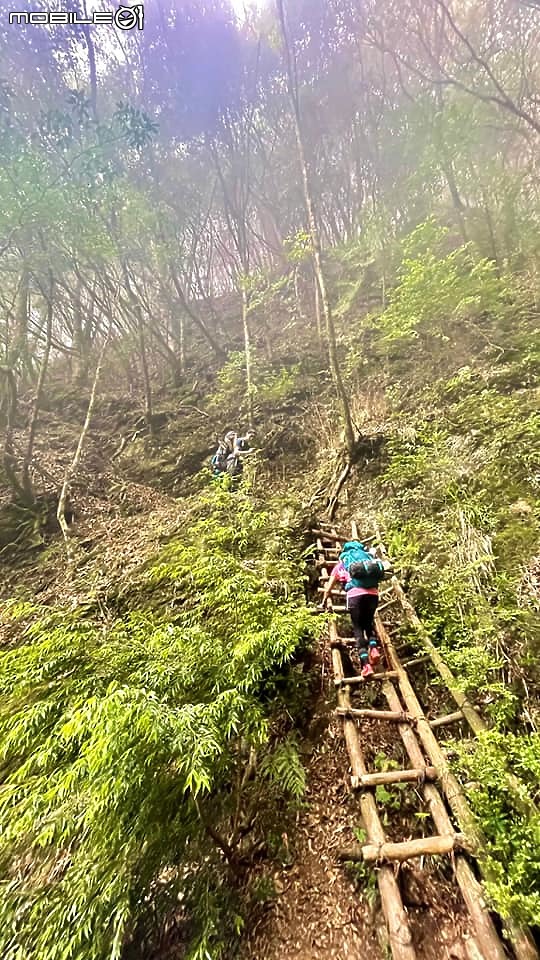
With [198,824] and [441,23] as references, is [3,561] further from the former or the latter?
[441,23]

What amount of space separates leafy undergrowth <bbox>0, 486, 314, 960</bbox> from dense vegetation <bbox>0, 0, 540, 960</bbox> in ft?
0.07

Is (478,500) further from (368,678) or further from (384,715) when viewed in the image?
(384,715)

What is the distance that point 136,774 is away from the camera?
7.47 ft

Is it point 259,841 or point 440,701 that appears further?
point 440,701

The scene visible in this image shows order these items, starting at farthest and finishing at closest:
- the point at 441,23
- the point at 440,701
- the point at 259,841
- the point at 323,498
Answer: the point at 441,23 → the point at 323,498 → the point at 440,701 → the point at 259,841

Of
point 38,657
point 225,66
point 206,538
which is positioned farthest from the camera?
point 225,66

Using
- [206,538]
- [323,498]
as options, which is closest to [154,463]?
[323,498]

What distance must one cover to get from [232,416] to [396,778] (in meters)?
9.45

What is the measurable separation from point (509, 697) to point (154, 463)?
905 centimetres

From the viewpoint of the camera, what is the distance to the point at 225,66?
13.5 metres

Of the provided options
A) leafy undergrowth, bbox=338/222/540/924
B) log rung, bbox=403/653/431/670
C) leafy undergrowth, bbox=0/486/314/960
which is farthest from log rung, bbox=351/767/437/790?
log rung, bbox=403/653/431/670

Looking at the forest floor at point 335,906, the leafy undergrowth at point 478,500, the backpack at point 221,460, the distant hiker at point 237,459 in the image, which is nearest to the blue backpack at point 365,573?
the leafy undergrowth at point 478,500

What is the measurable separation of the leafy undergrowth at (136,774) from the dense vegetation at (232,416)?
0.07 feet

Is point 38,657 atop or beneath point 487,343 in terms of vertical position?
beneath
